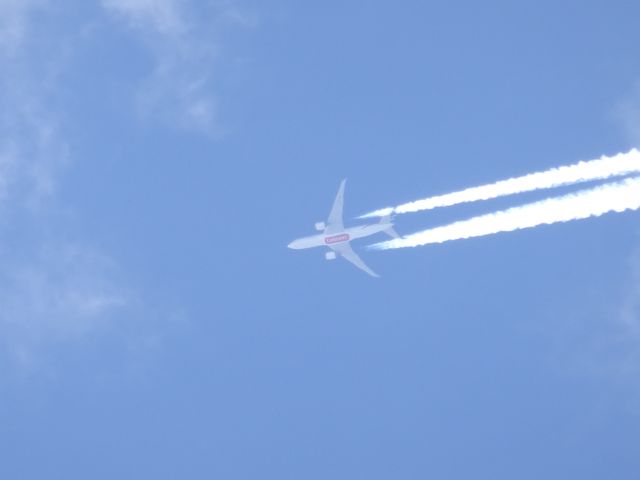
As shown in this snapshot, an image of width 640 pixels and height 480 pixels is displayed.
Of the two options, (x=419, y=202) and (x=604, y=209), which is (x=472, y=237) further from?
(x=604, y=209)

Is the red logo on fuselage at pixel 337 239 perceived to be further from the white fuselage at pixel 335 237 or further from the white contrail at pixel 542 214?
the white contrail at pixel 542 214

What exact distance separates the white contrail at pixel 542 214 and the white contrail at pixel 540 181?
3.81 ft

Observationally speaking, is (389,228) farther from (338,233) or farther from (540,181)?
(540,181)

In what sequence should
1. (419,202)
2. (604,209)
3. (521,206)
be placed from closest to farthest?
(604,209), (521,206), (419,202)

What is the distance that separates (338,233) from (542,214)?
57.0ft

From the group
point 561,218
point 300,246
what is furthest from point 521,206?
point 300,246

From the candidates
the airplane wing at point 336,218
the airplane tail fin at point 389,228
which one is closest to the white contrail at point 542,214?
the airplane tail fin at point 389,228

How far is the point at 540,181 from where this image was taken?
90.7 metres

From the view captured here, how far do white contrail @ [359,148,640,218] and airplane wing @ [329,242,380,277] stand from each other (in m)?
3.02

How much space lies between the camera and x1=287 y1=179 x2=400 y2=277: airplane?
9681cm

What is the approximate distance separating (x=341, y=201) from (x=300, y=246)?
16.6ft

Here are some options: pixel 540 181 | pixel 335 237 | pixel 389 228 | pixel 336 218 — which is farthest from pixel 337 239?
pixel 540 181

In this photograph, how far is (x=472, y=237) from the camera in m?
99.9

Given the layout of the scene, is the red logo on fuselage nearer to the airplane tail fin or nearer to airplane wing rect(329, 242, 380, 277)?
airplane wing rect(329, 242, 380, 277)
